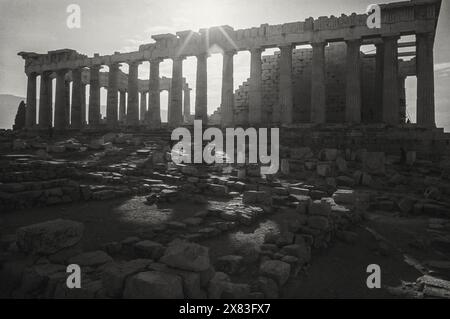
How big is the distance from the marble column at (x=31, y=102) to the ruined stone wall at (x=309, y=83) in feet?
69.4

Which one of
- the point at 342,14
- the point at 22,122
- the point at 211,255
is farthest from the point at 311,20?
the point at 22,122

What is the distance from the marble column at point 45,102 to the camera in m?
31.8

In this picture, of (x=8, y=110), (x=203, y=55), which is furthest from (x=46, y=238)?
(x=8, y=110)

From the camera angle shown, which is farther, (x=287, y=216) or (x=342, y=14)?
(x=342, y=14)

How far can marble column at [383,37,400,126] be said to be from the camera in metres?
20.1

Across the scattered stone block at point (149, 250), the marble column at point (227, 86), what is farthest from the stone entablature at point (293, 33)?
the scattered stone block at point (149, 250)

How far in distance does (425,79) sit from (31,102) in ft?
110

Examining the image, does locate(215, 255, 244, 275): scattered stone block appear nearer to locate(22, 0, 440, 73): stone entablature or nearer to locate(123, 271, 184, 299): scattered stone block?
locate(123, 271, 184, 299): scattered stone block

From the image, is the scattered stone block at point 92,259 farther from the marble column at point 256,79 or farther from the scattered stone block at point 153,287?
the marble column at point 256,79

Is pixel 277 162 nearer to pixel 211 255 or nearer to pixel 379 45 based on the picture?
pixel 211 255

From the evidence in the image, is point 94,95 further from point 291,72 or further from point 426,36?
point 426,36

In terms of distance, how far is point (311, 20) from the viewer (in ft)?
71.1
